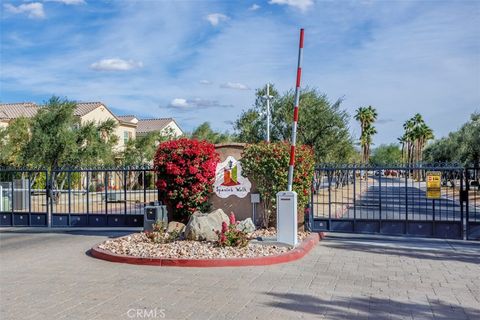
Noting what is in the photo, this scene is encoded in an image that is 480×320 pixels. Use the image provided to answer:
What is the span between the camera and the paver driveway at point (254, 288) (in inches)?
257

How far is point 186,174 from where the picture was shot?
1306 centimetres

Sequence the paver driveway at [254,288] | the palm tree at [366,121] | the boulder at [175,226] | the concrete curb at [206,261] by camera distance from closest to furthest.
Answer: the paver driveway at [254,288], the concrete curb at [206,261], the boulder at [175,226], the palm tree at [366,121]

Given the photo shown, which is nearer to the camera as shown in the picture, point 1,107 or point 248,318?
point 248,318

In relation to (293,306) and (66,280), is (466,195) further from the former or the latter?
(66,280)

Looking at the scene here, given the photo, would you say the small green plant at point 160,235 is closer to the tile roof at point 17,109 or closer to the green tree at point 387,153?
the tile roof at point 17,109

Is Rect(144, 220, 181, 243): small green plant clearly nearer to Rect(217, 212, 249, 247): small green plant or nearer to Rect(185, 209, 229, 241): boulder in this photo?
Rect(185, 209, 229, 241): boulder

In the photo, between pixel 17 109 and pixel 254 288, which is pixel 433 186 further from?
pixel 17 109

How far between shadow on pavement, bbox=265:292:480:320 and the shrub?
5429 mm

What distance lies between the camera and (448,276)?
8805 mm

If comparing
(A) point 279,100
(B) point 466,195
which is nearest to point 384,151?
(A) point 279,100

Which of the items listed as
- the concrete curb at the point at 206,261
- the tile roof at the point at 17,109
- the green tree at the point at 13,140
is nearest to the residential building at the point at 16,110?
the tile roof at the point at 17,109

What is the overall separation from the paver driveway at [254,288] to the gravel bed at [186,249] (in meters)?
0.51

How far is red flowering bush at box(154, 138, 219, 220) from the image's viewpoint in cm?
1305

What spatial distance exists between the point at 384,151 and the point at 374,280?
125499mm
